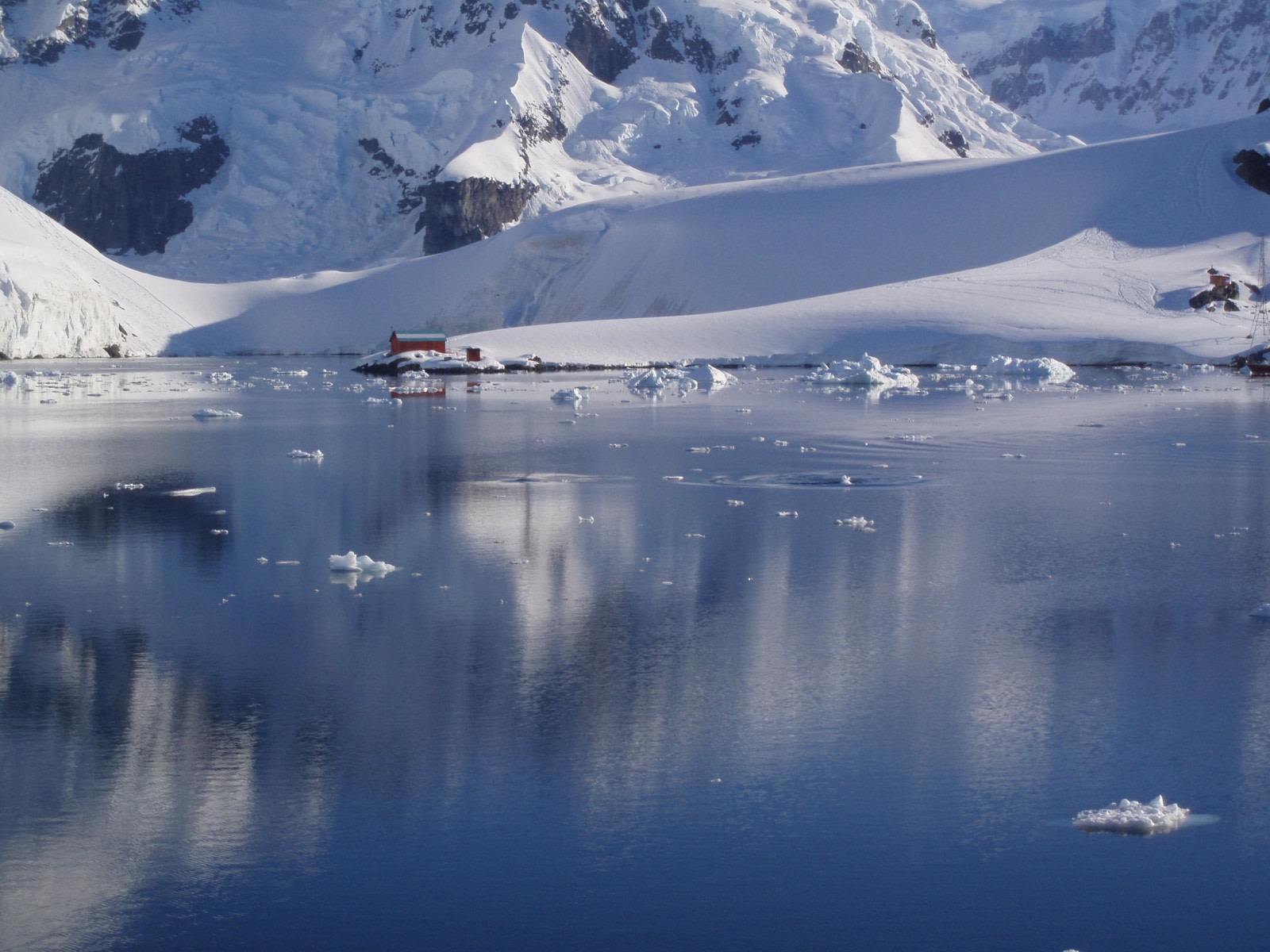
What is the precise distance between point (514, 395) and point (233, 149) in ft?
216

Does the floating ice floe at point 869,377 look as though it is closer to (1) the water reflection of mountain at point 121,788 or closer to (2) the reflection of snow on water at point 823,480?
(2) the reflection of snow on water at point 823,480

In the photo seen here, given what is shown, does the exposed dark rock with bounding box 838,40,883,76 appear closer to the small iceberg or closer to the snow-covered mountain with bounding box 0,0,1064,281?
the snow-covered mountain with bounding box 0,0,1064,281

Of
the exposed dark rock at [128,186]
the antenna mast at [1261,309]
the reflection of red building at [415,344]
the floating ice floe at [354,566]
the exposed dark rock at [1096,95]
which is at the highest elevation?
the exposed dark rock at [1096,95]

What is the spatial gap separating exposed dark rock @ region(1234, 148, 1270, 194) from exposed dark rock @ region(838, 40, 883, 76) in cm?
4038

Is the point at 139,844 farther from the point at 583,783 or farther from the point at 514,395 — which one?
the point at 514,395

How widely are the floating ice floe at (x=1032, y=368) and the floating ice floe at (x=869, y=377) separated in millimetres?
4246

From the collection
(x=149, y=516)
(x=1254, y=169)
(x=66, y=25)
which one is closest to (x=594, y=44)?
(x=66, y=25)

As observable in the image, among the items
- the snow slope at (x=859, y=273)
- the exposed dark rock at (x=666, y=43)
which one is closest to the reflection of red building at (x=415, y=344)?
the snow slope at (x=859, y=273)

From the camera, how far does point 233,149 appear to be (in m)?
94.4

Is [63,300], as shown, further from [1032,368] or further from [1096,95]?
[1096,95]

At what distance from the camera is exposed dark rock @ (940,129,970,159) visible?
105 m

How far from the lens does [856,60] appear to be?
4075 inches

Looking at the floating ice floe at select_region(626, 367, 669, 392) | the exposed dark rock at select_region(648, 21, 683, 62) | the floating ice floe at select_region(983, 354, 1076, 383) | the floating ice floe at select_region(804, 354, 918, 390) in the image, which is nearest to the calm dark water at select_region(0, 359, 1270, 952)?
the floating ice floe at select_region(626, 367, 669, 392)

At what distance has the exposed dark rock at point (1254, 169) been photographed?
6456 cm
